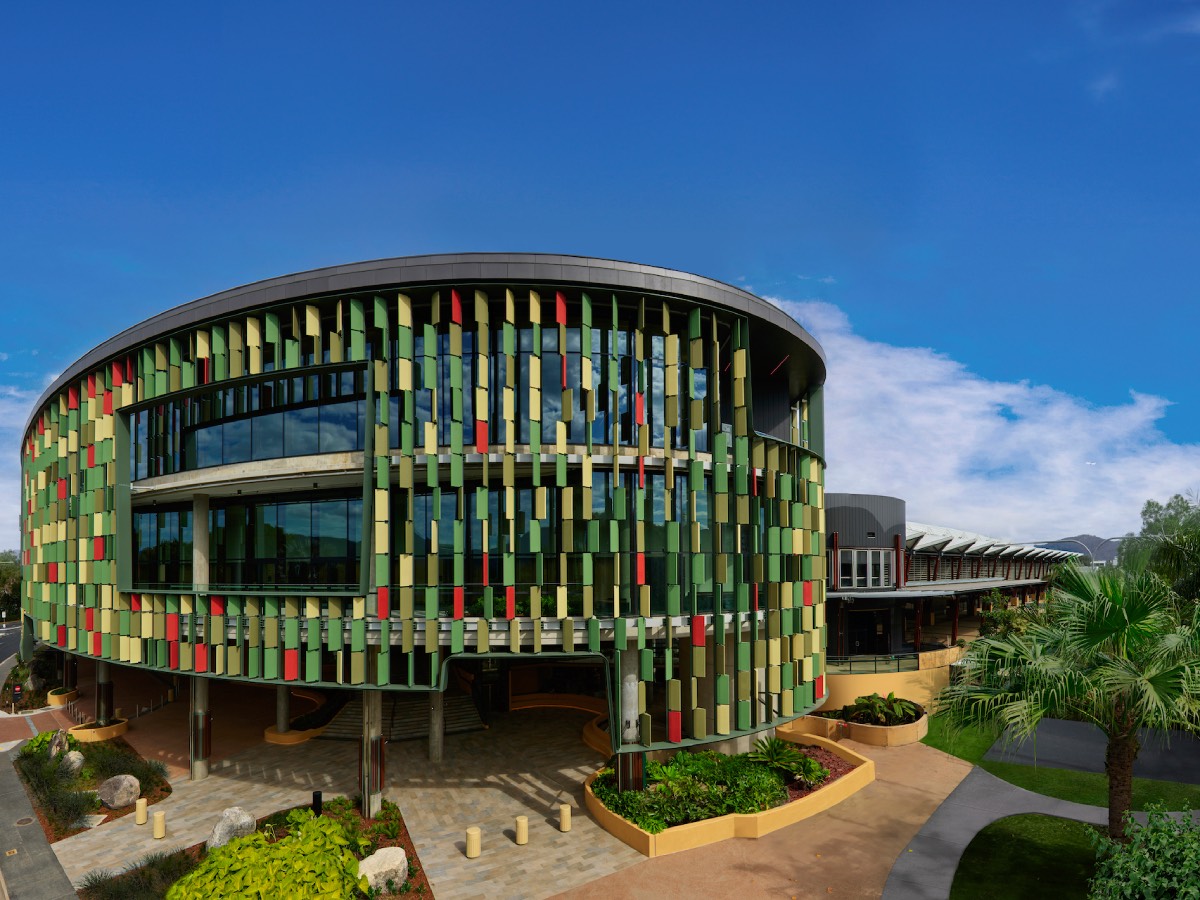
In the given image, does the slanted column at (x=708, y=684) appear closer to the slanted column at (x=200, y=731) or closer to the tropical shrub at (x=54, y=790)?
the slanted column at (x=200, y=731)

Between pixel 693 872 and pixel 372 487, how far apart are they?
558 inches

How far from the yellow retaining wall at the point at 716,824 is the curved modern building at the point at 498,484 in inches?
93.1

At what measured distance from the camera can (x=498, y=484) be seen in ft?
81.9

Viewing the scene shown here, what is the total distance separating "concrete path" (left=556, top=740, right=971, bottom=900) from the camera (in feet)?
55.8

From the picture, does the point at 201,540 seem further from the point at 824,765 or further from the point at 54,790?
the point at 824,765

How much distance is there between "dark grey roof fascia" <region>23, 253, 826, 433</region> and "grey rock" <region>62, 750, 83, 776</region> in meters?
16.9

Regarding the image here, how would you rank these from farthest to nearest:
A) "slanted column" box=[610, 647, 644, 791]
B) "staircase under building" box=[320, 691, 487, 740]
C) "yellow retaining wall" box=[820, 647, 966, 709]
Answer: "yellow retaining wall" box=[820, 647, 966, 709] → "staircase under building" box=[320, 691, 487, 740] → "slanted column" box=[610, 647, 644, 791]

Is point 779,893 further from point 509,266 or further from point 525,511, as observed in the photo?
point 509,266

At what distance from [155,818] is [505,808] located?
10419mm

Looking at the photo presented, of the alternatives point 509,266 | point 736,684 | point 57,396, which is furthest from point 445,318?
point 57,396

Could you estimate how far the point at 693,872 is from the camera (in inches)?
704

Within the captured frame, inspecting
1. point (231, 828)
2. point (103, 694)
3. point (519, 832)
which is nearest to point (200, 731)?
point (231, 828)

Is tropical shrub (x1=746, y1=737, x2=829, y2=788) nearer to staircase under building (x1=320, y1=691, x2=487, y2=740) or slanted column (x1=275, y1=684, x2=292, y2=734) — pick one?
staircase under building (x1=320, y1=691, x2=487, y2=740)

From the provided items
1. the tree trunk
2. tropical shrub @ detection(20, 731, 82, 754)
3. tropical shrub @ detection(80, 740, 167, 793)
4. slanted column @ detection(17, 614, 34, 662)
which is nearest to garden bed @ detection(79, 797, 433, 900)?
tropical shrub @ detection(80, 740, 167, 793)
